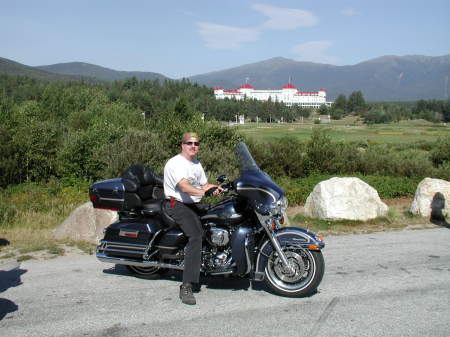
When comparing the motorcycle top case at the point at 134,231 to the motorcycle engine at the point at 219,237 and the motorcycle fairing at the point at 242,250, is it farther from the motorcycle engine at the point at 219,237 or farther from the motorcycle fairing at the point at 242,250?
the motorcycle fairing at the point at 242,250

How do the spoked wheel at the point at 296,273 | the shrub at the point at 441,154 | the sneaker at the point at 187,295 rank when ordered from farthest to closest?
the shrub at the point at 441,154 → the spoked wheel at the point at 296,273 → the sneaker at the point at 187,295

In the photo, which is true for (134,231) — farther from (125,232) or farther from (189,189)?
(189,189)

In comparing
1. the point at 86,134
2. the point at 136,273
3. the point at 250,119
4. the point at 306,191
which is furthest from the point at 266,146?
the point at 250,119

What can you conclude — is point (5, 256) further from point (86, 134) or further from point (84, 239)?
point (86, 134)

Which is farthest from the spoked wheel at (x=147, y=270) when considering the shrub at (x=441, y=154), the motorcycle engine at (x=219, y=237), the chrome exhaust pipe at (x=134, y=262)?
the shrub at (x=441, y=154)

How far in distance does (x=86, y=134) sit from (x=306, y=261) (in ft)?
69.5

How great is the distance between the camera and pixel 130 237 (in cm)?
606

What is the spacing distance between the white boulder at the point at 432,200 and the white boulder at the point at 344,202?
0.82 meters

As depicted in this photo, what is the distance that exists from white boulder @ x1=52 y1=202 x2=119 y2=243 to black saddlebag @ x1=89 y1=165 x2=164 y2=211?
7.66 ft

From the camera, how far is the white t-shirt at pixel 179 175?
5.76m

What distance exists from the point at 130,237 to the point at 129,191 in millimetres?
585

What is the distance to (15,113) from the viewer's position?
35.8 metres

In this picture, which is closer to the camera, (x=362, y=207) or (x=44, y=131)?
(x=362, y=207)

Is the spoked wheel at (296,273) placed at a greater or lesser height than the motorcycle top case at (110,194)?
lesser
